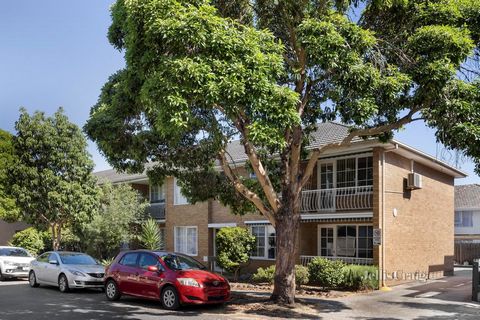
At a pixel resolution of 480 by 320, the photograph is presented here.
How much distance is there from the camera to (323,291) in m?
18.5

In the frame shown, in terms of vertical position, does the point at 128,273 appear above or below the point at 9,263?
above

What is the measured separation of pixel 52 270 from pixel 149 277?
553cm

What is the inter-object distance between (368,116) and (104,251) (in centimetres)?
2262

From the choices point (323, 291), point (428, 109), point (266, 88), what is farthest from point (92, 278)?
point (428, 109)

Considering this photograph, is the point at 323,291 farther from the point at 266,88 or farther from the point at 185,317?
the point at 266,88

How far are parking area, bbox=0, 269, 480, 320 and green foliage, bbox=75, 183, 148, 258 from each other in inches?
379

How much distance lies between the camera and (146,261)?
1496cm

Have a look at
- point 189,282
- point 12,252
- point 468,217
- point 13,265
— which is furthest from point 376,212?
point 468,217

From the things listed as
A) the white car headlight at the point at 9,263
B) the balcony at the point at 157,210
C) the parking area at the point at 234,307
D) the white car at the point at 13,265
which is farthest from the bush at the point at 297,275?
the balcony at the point at 157,210

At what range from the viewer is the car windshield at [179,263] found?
1454cm

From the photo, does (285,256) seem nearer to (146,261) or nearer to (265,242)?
(146,261)

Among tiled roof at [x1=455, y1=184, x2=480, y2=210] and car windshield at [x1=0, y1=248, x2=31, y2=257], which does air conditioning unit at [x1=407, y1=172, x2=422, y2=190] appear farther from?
tiled roof at [x1=455, y1=184, x2=480, y2=210]

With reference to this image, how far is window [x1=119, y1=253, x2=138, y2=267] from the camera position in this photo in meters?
15.3

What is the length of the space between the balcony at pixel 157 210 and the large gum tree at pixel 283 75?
16.9 m
